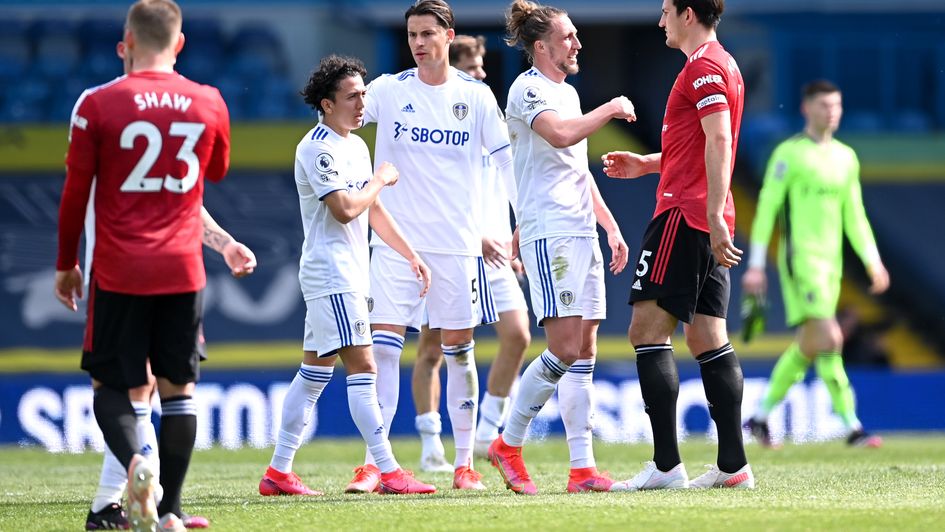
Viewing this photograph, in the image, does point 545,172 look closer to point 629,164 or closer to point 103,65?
point 629,164

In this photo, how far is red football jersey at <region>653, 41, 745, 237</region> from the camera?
6.80 meters

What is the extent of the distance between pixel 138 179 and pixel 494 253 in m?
2.74

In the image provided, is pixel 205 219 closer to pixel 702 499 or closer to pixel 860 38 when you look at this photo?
pixel 702 499

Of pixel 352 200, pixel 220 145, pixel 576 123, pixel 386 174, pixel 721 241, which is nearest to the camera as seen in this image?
pixel 220 145

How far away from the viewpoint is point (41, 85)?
64.1ft

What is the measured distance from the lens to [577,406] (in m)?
7.59

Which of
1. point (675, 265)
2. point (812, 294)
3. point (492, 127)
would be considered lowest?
point (812, 294)

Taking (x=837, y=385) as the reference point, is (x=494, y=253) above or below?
above

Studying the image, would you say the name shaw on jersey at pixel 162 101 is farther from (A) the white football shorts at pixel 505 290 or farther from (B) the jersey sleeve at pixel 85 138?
(A) the white football shorts at pixel 505 290

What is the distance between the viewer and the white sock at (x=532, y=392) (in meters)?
7.37

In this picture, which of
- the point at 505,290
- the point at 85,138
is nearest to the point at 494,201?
the point at 505,290

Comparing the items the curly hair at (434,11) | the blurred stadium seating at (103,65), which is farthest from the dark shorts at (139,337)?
the blurred stadium seating at (103,65)

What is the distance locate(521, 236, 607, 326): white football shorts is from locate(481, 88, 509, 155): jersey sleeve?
2.42 ft

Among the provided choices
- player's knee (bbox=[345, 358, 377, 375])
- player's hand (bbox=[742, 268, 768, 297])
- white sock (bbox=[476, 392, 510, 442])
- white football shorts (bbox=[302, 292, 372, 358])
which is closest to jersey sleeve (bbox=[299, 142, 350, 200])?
white football shorts (bbox=[302, 292, 372, 358])
